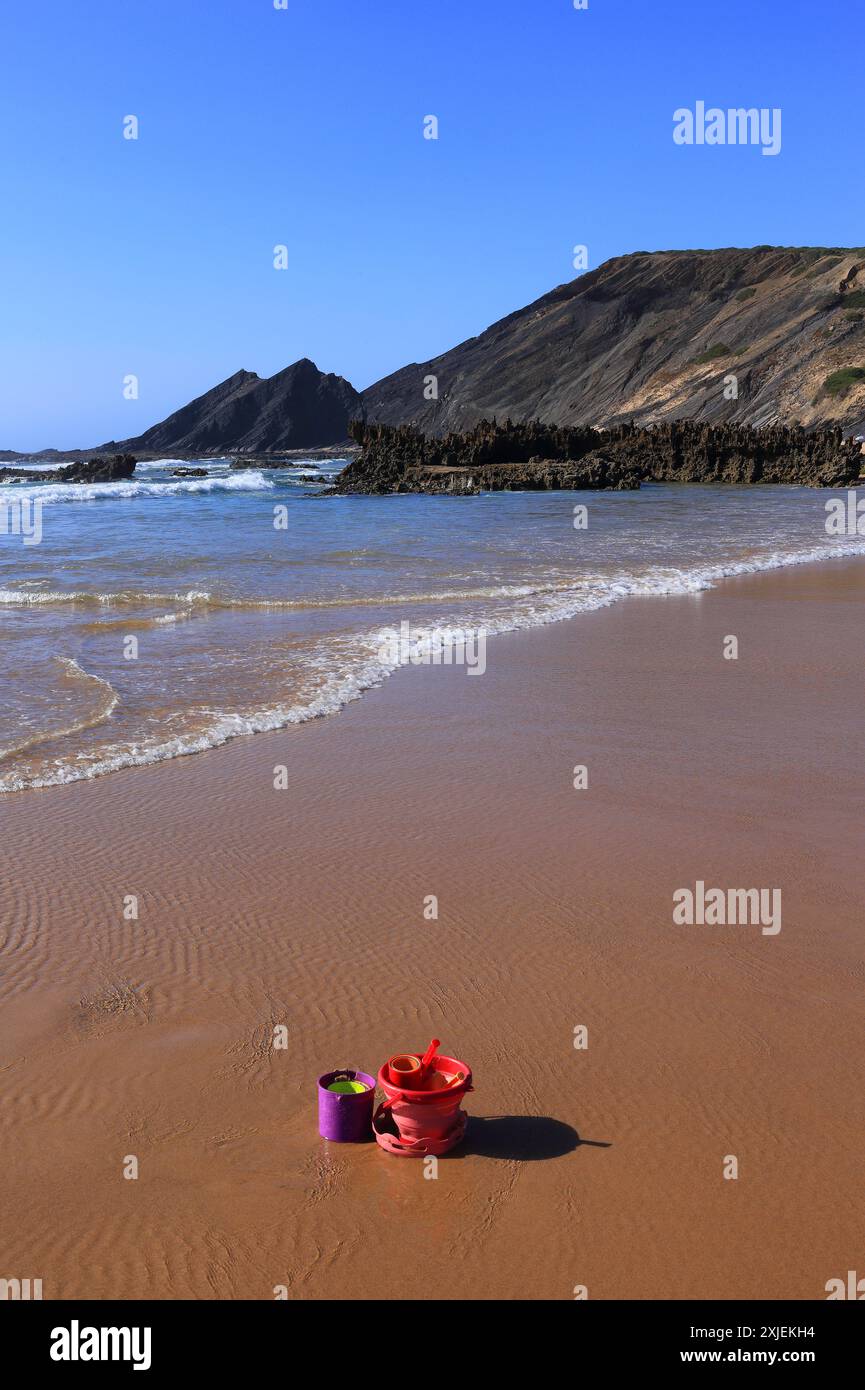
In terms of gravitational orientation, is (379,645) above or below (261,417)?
below

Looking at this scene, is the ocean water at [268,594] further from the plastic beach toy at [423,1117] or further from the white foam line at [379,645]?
the plastic beach toy at [423,1117]

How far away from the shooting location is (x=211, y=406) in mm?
133000

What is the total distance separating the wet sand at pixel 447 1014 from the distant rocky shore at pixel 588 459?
36391 mm

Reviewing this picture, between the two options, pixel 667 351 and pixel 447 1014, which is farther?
pixel 667 351

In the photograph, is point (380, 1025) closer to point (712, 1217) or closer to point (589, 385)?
point (712, 1217)

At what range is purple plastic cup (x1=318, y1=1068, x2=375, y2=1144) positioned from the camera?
310 cm

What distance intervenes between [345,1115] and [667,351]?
332 feet

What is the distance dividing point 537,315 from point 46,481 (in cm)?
8134

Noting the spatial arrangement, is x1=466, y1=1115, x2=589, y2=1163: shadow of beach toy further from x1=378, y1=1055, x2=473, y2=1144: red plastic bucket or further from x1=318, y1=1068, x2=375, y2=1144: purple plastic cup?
x1=318, y1=1068, x2=375, y2=1144: purple plastic cup

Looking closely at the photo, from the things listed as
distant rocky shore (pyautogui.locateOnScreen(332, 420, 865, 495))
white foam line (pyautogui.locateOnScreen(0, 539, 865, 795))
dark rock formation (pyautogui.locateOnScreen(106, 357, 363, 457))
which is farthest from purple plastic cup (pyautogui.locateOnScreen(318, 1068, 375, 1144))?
dark rock formation (pyautogui.locateOnScreen(106, 357, 363, 457))

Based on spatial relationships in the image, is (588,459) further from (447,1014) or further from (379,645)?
(447,1014)

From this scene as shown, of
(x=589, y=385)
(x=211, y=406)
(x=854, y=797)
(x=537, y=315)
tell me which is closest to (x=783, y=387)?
(x=589, y=385)

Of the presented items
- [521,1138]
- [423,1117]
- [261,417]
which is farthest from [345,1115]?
[261,417]

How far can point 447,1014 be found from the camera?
384 cm
